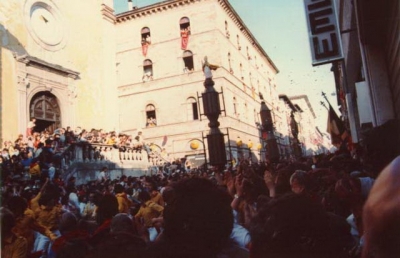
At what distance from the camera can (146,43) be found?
30266 mm

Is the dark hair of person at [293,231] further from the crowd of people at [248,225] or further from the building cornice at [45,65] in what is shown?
the building cornice at [45,65]

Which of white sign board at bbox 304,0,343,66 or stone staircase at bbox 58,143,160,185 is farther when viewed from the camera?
stone staircase at bbox 58,143,160,185

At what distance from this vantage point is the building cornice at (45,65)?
1594 cm

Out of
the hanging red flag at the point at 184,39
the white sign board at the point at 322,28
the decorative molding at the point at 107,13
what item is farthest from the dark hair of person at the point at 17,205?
the hanging red flag at the point at 184,39

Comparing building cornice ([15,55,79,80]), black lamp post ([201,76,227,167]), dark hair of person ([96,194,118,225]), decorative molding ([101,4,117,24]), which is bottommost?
dark hair of person ([96,194,118,225])

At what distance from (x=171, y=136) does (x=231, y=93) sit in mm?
6256

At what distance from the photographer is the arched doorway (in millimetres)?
17078

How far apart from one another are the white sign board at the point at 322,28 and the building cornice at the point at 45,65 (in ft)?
44.4

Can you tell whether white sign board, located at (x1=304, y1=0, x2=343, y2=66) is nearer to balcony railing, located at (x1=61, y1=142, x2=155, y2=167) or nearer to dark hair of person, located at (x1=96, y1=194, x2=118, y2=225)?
dark hair of person, located at (x1=96, y1=194, x2=118, y2=225)

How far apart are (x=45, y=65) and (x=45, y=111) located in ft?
7.37

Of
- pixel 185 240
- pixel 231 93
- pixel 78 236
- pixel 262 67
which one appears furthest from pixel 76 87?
pixel 262 67

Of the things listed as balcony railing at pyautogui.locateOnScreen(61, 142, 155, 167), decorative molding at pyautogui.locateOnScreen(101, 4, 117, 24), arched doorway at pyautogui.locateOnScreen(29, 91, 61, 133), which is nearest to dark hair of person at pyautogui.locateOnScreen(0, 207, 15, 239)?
balcony railing at pyautogui.locateOnScreen(61, 142, 155, 167)

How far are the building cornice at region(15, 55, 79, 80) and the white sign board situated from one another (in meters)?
13.5

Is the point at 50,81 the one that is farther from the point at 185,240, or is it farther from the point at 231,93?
the point at 185,240
